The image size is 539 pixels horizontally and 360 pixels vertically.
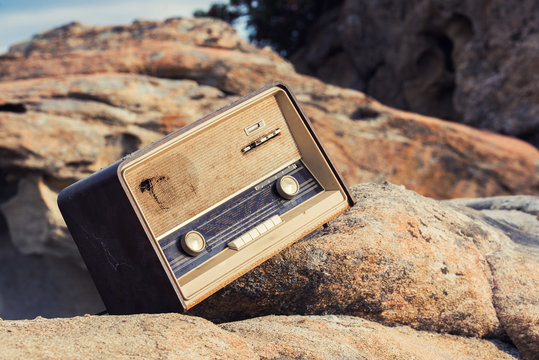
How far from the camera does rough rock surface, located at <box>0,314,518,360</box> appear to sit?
5.64ft

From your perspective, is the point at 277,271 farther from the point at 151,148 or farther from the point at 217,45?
the point at 217,45

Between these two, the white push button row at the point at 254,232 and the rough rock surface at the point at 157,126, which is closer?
the white push button row at the point at 254,232

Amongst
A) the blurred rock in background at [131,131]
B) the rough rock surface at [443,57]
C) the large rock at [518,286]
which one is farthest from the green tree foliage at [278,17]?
the large rock at [518,286]

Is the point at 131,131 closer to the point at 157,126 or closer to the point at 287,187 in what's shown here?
the point at 157,126

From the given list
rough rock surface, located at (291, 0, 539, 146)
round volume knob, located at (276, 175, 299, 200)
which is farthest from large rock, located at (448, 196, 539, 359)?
rough rock surface, located at (291, 0, 539, 146)

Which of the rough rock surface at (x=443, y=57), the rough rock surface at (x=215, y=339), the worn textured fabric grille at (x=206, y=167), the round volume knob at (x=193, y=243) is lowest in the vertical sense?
the rough rock surface at (x=443, y=57)

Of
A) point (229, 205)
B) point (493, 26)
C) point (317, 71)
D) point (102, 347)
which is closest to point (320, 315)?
point (229, 205)

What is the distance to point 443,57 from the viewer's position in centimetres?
856

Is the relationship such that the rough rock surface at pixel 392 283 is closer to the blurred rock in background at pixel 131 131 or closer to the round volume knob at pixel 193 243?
the round volume knob at pixel 193 243

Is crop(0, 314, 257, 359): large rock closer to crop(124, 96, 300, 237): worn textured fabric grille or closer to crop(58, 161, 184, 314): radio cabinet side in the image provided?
crop(58, 161, 184, 314): radio cabinet side

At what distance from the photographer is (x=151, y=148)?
2.07 metres

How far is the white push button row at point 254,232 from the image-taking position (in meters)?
2.19

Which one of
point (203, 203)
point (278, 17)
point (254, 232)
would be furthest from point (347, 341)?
point (278, 17)

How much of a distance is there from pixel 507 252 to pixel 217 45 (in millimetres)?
5090
